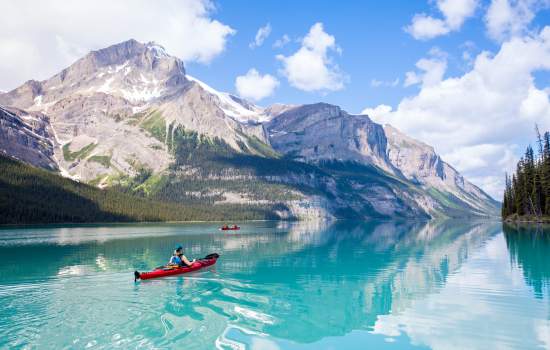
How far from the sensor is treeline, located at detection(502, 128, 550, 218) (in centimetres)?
14625

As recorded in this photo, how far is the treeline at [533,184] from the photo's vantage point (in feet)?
480

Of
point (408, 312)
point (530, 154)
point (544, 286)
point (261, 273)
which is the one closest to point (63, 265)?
point (261, 273)

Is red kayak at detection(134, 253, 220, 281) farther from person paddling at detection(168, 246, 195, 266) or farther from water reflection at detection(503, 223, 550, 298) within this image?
water reflection at detection(503, 223, 550, 298)

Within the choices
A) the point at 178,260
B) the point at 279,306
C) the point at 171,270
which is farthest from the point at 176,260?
the point at 279,306

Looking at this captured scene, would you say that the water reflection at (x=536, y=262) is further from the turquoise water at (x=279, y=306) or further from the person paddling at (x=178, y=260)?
the person paddling at (x=178, y=260)

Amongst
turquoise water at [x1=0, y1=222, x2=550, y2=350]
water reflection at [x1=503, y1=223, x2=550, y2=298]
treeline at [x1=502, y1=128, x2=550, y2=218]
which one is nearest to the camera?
turquoise water at [x1=0, y1=222, x2=550, y2=350]

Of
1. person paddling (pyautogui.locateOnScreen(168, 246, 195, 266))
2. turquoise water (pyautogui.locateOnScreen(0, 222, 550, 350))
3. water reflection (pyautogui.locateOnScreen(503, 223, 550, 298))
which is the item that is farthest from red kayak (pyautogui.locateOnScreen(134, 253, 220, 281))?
water reflection (pyautogui.locateOnScreen(503, 223, 550, 298))

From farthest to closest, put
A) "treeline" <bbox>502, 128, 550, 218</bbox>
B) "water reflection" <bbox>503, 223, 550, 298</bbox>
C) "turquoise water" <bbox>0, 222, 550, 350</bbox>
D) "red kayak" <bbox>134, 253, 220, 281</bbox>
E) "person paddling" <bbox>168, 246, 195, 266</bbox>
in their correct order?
1. "treeline" <bbox>502, 128, 550, 218</bbox>
2. "person paddling" <bbox>168, 246, 195, 266</bbox>
3. "red kayak" <bbox>134, 253, 220, 281</bbox>
4. "water reflection" <bbox>503, 223, 550, 298</bbox>
5. "turquoise water" <bbox>0, 222, 550, 350</bbox>

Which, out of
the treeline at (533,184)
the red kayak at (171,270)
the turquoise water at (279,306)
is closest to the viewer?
the turquoise water at (279,306)

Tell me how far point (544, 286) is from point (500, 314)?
1420cm

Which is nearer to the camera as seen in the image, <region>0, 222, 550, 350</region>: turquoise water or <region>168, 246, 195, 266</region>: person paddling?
<region>0, 222, 550, 350</region>: turquoise water

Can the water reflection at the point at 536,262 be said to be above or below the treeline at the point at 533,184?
below

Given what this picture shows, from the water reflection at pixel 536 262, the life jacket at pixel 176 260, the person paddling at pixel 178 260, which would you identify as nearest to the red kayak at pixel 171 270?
the person paddling at pixel 178 260

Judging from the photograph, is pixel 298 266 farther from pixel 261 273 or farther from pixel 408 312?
pixel 408 312
